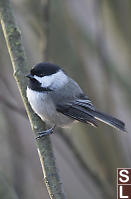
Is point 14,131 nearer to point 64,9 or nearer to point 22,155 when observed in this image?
point 22,155

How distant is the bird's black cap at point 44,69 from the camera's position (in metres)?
1.84

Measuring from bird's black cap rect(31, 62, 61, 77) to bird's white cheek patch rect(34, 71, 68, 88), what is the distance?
0.09ft

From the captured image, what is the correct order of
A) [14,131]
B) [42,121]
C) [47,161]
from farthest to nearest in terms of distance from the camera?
[14,131] < [42,121] < [47,161]

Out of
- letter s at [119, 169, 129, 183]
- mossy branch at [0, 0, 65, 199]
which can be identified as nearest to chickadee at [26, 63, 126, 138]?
mossy branch at [0, 0, 65, 199]

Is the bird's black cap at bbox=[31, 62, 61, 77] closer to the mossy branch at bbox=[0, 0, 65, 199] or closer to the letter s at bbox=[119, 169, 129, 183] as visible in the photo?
the mossy branch at bbox=[0, 0, 65, 199]

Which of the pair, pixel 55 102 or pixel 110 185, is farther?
pixel 110 185

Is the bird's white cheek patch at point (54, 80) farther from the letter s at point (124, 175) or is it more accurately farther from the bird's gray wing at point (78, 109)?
the letter s at point (124, 175)

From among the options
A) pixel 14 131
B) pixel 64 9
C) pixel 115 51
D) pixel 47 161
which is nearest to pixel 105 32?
pixel 115 51

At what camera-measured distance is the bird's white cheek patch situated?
1.96 metres

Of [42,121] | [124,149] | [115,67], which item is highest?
[115,67]

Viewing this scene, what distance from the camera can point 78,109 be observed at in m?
2.04

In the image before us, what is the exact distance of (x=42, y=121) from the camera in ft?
5.65

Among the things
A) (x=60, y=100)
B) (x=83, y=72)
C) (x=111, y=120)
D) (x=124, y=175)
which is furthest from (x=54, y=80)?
(x=124, y=175)

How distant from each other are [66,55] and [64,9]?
311 millimetres
